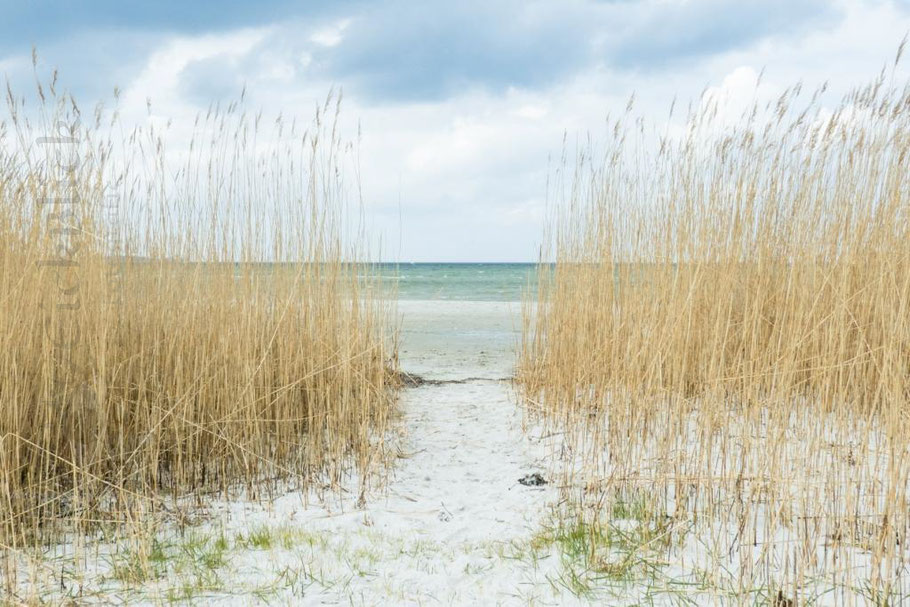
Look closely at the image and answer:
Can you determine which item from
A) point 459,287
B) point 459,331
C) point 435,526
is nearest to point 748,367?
point 435,526

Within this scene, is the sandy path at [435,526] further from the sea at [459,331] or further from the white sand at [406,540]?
the sea at [459,331]

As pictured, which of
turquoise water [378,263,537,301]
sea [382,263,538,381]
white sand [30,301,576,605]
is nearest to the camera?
white sand [30,301,576,605]

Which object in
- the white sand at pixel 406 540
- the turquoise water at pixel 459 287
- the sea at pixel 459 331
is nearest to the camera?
the white sand at pixel 406 540

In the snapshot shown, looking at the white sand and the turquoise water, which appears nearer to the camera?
the white sand

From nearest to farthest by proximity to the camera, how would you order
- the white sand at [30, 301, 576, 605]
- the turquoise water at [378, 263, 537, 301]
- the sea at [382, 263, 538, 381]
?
1. the white sand at [30, 301, 576, 605]
2. the sea at [382, 263, 538, 381]
3. the turquoise water at [378, 263, 537, 301]

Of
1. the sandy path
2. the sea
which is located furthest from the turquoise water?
the sandy path

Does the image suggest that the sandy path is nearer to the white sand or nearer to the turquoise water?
the white sand

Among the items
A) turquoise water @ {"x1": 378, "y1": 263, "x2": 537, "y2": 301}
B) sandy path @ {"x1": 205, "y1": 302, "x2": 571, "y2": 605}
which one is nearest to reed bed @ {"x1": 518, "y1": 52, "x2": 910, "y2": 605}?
sandy path @ {"x1": 205, "y1": 302, "x2": 571, "y2": 605}

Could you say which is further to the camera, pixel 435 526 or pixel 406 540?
pixel 435 526

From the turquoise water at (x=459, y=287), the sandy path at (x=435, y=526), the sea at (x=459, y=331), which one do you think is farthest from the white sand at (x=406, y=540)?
the turquoise water at (x=459, y=287)

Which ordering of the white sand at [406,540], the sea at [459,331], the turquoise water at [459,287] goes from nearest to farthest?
the white sand at [406,540] → the sea at [459,331] → the turquoise water at [459,287]

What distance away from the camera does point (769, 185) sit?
3068mm

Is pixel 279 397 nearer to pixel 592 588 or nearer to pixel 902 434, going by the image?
pixel 592 588

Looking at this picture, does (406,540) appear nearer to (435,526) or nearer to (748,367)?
(435,526)
